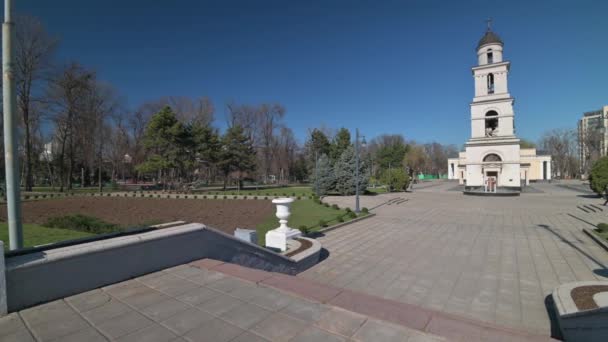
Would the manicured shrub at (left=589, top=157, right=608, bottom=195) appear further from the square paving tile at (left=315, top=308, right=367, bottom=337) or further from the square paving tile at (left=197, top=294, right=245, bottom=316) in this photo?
the square paving tile at (left=197, top=294, right=245, bottom=316)

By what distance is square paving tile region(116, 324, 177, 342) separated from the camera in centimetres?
219

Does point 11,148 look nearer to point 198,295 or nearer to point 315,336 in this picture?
point 198,295

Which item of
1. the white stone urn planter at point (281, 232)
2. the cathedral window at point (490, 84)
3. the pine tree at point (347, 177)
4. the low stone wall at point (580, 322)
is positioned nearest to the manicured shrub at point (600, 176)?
the cathedral window at point (490, 84)

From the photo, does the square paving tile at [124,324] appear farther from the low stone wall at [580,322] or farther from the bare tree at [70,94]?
the bare tree at [70,94]

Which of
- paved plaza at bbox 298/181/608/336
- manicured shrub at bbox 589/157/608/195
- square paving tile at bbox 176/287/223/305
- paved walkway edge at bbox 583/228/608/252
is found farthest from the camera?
manicured shrub at bbox 589/157/608/195

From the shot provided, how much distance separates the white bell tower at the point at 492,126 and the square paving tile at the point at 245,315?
36830 millimetres

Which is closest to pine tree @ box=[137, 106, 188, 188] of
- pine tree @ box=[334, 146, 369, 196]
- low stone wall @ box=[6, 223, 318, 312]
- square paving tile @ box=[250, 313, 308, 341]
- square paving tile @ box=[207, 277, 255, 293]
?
pine tree @ box=[334, 146, 369, 196]

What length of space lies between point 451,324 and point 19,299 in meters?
3.94

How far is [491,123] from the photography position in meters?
34.3

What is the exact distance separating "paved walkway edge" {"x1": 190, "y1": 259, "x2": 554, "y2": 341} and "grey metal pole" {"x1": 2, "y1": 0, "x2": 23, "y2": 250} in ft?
8.16

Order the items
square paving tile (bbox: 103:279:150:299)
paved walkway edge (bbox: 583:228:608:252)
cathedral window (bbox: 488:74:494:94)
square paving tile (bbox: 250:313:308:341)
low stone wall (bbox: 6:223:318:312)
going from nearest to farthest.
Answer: square paving tile (bbox: 250:313:308:341), low stone wall (bbox: 6:223:318:312), square paving tile (bbox: 103:279:150:299), paved walkway edge (bbox: 583:228:608:252), cathedral window (bbox: 488:74:494:94)

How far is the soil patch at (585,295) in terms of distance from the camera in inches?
138

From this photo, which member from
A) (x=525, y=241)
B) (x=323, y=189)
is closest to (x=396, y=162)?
(x=323, y=189)

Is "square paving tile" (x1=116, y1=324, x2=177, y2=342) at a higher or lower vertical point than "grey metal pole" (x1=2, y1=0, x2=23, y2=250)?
lower
